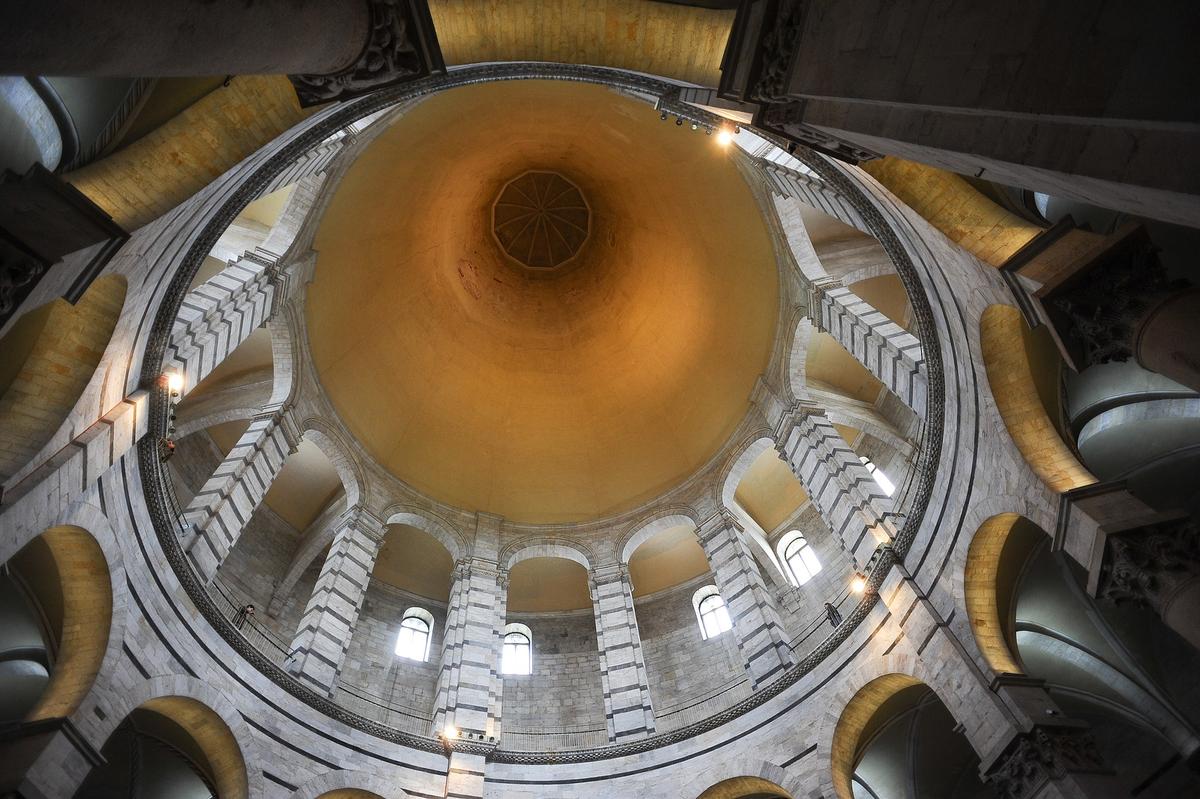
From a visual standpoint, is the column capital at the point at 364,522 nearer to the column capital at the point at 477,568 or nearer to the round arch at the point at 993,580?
the column capital at the point at 477,568

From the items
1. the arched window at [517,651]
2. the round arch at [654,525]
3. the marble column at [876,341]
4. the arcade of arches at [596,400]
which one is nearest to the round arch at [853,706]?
the arcade of arches at [596,400]

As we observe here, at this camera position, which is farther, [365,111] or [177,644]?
[177,644]

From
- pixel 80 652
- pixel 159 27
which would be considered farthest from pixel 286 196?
pixel 159 27

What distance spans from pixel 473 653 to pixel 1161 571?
34.7 ft

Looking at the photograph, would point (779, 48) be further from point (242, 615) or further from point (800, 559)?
point (800, 559)

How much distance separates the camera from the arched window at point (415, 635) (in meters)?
16.6

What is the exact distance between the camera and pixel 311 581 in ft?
57.1

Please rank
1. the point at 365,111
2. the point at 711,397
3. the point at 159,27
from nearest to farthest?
the point at 159,27 < the point at 365,111 < the point at 711,397

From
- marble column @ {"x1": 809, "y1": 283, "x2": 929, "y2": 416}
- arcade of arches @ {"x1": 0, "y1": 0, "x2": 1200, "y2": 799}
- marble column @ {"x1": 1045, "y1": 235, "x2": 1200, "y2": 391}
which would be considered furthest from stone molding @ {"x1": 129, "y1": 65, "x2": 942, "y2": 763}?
marble column @ {"x1": 1045, "y1": 235, "x2": 1200, "y2": 391}

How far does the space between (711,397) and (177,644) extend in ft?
41.5

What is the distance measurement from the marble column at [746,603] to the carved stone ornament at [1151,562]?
6.06 m

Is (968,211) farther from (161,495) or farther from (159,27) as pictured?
(161,495)

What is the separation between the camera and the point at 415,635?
17094 mm

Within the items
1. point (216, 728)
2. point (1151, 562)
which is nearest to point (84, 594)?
point (216, 728)
